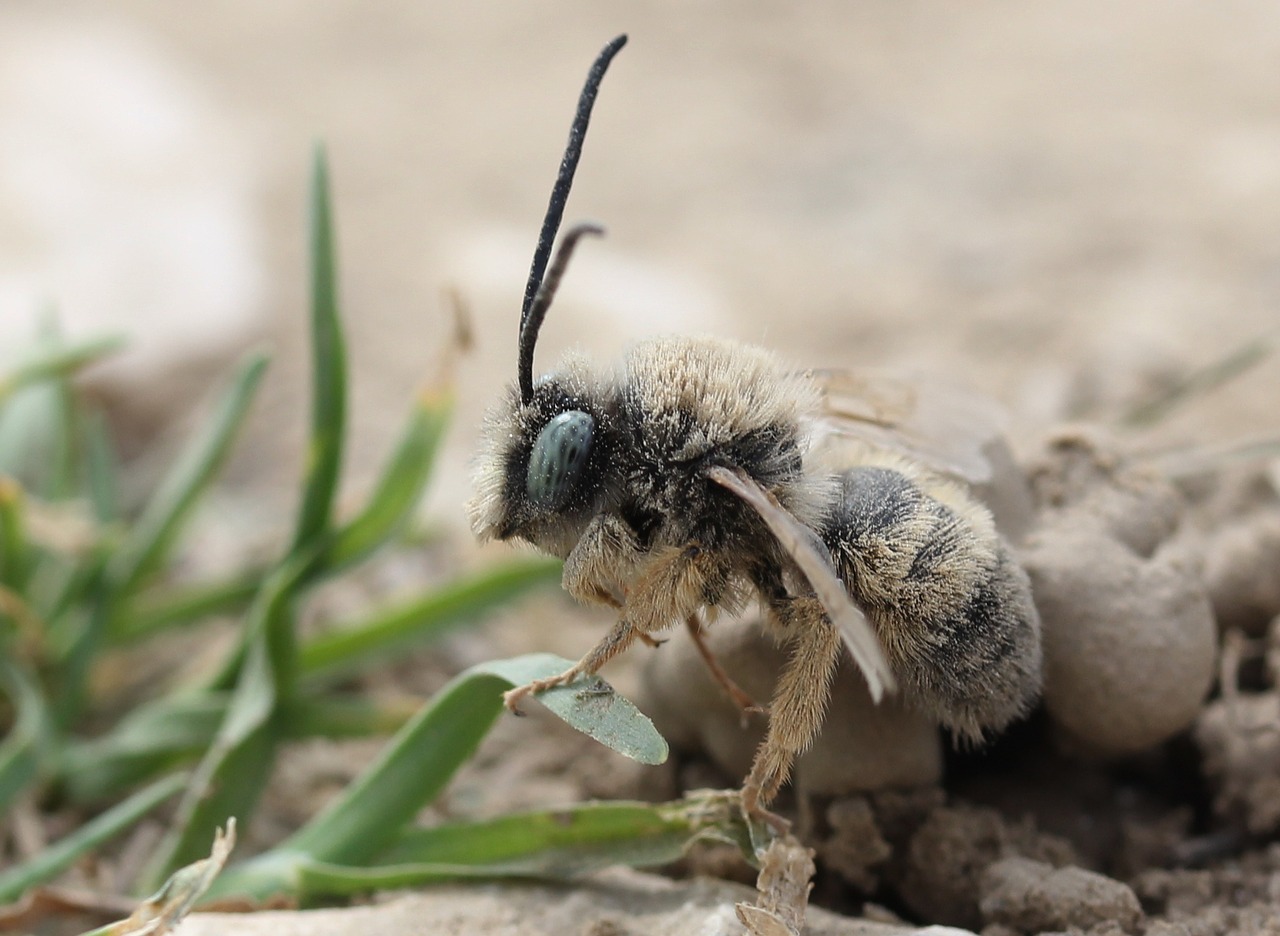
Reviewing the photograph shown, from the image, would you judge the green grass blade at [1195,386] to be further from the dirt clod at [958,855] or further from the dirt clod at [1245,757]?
the dirt clod at [958,855]

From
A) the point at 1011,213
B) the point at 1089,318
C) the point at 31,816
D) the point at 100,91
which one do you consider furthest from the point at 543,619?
the point at 100,91

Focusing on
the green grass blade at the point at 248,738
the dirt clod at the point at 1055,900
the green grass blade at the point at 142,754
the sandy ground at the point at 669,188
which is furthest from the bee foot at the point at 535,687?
the sandy ground at the point at 669,188

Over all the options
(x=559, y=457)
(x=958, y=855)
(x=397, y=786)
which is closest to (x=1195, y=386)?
(x=958, y=855)

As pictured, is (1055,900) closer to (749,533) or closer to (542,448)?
(749,533)

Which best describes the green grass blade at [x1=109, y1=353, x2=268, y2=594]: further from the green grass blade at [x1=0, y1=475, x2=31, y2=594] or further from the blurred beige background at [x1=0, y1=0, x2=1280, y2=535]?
the blurred beige background at [x1=0, y1=0, x2=1280, y2=535]

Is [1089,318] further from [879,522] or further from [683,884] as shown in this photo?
[683,884]
